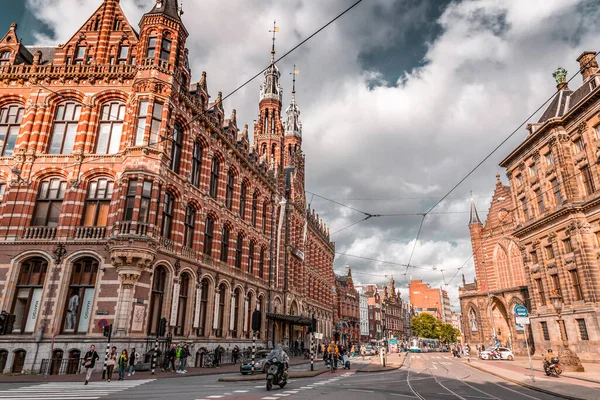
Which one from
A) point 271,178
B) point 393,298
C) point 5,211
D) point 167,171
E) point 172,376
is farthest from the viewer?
point 393,298

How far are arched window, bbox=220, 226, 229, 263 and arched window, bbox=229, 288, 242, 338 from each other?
314 centimetres

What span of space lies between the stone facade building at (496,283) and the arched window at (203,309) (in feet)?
116

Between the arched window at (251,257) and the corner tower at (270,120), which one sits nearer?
the arched window at (251,257)

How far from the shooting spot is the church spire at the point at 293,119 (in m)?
58.7

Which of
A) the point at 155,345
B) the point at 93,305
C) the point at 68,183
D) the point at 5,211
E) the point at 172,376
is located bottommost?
the point at 172,376

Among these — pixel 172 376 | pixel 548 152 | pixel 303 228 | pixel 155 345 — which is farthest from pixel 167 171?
pixel 548 152

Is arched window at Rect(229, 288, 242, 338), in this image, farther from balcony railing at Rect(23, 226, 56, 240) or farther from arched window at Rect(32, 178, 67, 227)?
arched window at Rect(32, 178, 67, 227)

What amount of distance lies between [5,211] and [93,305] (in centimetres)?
829

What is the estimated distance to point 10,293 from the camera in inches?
811

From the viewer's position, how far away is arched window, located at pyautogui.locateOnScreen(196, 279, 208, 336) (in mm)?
26247

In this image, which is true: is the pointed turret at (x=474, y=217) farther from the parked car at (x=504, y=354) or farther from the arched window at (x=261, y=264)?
the arched window at (x=261, y=264)

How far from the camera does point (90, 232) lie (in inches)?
843

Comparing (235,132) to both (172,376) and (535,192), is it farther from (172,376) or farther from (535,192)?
(535,192)

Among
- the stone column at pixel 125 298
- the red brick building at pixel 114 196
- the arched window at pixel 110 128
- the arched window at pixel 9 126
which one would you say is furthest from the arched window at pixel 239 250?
the arched window at pixel 9 126
